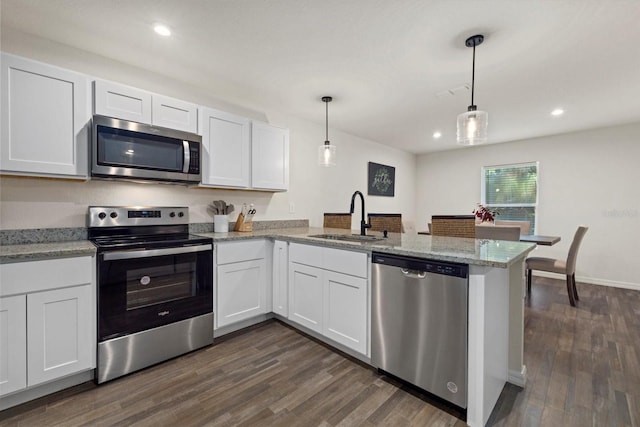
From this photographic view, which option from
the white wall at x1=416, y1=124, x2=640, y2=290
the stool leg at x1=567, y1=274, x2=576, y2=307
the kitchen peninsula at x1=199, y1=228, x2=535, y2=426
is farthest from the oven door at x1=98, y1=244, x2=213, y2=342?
the white wall at x1=416, y1=124, x2=640, y2=290

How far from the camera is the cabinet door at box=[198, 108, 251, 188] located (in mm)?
2648

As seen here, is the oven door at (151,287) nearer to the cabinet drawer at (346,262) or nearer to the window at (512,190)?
the cabinet drawer at (346,262)

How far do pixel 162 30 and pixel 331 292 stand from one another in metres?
2.20

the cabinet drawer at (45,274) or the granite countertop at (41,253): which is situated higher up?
the granite countertop at (41,253)

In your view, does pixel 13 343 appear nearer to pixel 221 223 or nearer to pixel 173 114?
pixel 221 223

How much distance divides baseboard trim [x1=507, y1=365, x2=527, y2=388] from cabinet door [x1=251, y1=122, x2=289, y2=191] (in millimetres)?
2533

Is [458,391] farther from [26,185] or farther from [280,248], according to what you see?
[26,185]

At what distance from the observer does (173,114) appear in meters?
2.44

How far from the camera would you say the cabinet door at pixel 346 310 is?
6.60 ft

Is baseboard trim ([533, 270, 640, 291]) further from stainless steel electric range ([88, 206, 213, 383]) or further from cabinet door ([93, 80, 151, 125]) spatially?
cabinet door ([93, 80, 151, 125])

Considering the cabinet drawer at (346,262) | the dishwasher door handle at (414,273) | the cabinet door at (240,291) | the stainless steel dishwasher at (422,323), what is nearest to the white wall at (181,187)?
the cabinet door at (240,291)

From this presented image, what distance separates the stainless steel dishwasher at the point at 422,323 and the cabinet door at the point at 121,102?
6.84ft

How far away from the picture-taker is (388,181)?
548cm

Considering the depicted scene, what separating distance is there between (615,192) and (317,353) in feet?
16.1
